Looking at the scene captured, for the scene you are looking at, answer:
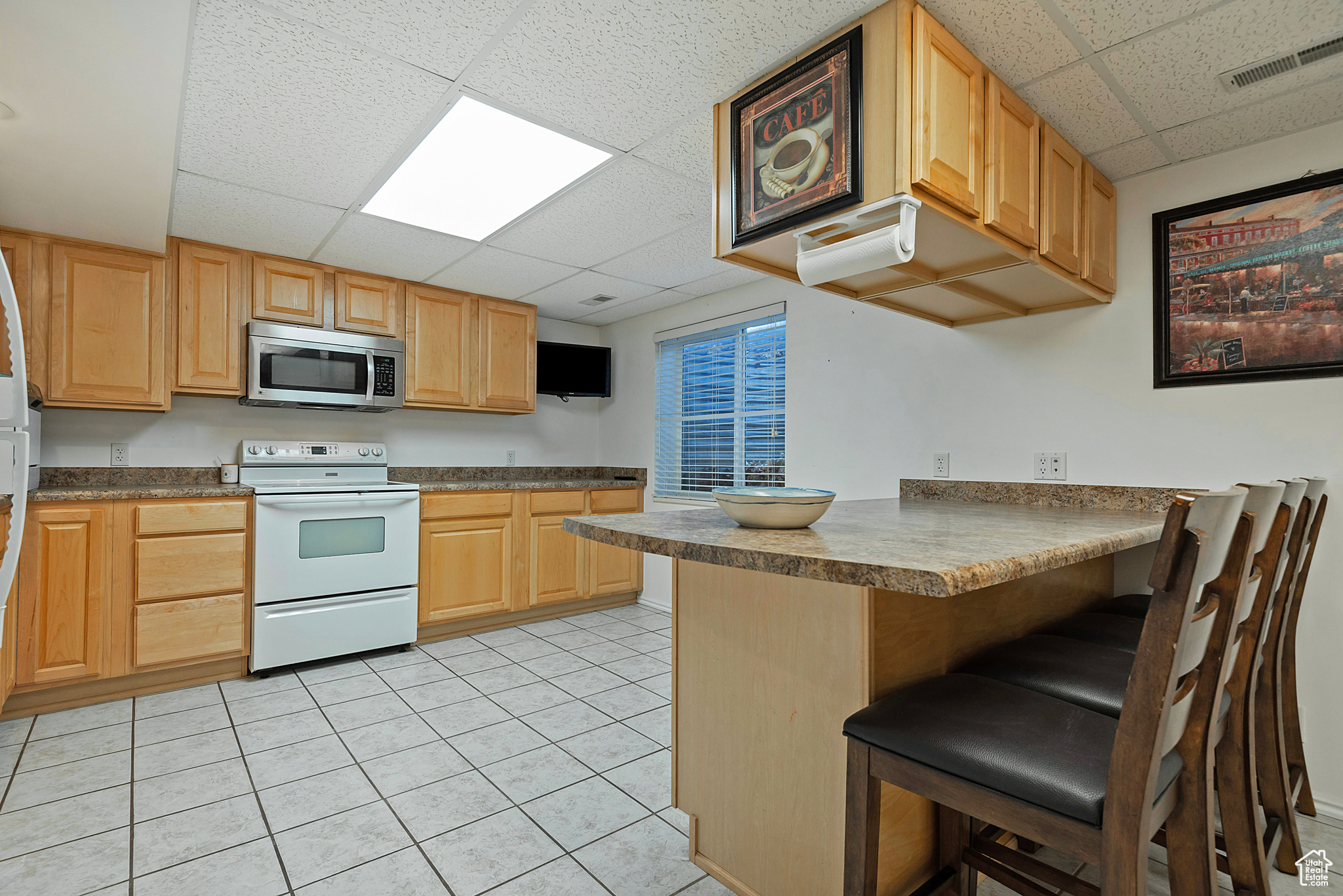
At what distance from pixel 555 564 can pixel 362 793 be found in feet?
7.38

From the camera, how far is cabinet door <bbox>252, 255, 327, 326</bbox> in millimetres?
3385

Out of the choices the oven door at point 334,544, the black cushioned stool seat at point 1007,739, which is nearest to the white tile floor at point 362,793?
the oven door at point 334,544

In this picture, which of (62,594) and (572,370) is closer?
(62,594)

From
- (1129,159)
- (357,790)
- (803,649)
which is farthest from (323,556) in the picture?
(1129,159)

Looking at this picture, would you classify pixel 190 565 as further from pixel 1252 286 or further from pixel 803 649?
pixel 1252 286

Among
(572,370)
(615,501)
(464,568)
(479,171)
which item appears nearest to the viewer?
(479,171)

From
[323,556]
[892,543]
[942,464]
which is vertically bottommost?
[323,556]

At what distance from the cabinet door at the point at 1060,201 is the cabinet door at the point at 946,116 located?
425 mm

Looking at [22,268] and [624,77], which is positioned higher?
[624,77]

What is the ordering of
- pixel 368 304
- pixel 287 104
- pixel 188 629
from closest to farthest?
pixel 287 104
pixel 188 629
pixel 368 304

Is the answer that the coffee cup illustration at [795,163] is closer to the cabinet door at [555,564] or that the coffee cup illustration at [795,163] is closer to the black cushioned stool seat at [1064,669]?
the black cushioned stool seat at [1064,669]

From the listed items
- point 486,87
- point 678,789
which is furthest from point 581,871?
point 486,87

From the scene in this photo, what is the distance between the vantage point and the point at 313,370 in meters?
3.50

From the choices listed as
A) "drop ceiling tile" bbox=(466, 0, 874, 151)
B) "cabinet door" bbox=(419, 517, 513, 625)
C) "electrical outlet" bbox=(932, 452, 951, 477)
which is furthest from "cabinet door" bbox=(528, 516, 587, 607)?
"drop ceiling tile" bbox=(466, 0, 874, 151)
